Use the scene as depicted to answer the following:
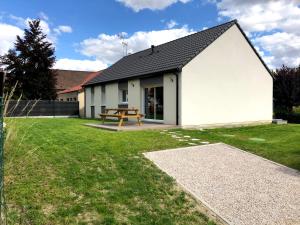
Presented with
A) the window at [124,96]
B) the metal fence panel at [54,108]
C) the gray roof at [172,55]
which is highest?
the gray roof at [172,55]

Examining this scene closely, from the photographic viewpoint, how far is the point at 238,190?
643cm

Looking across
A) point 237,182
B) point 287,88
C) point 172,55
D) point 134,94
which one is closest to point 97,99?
point 134,94

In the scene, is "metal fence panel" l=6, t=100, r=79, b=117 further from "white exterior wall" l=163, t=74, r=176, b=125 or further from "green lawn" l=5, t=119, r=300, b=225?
"green lawn" l=5, t=119, r=300, b=225

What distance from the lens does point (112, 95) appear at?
23.2m

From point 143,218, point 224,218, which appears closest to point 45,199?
point 143,218

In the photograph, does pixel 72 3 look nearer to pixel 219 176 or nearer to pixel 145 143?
pixel 145 143

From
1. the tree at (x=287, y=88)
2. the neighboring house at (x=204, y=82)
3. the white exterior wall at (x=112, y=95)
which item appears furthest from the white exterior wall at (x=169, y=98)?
the tree at (x=287, y=88)

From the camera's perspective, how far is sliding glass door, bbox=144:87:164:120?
17.9 metres

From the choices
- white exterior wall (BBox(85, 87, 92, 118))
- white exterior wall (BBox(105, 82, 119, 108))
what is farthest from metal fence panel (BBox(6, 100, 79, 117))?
white exterior wall (BBox(105, 82, 119, 108))

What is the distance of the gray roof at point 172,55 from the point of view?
55.9ft

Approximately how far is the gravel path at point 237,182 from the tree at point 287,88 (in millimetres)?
18321

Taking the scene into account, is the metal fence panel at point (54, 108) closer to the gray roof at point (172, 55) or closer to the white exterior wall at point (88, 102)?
the white exterior wall at point (88, 102)

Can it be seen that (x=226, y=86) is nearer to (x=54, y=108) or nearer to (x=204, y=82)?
(x=204, y=82)

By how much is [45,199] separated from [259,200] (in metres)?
3.68
